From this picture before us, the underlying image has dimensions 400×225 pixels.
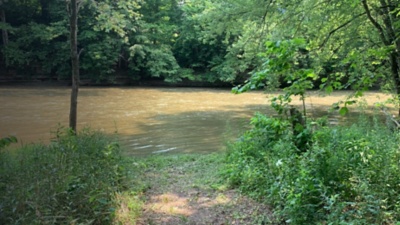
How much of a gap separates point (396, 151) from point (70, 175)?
10.8 feet

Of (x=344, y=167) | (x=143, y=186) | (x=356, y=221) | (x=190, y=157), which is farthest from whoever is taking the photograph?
(x=190, y=157)

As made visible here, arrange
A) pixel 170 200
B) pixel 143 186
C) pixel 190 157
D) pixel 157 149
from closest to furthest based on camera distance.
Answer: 1. pixel 170 200
2. pixel 143 186
3. pixel 190 157
4. pixel 157 149

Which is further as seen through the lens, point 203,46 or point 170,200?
point 203,46

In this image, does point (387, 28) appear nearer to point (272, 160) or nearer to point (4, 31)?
point (272, 160)

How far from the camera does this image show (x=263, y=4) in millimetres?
6977

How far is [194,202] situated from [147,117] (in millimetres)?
10629

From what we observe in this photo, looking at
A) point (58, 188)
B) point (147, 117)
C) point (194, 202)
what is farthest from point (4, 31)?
point (58, 188)

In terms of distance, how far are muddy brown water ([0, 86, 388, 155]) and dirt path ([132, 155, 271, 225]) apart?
203 cm

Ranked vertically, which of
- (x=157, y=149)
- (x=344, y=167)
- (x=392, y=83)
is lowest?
(x=157, y=149)

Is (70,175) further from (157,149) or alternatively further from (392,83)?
(392,83)

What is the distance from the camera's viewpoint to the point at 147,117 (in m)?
14.7

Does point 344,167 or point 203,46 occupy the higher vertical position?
point 203,46

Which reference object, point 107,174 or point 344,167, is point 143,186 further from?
point 344,167

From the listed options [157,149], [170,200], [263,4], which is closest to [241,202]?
[170,200]
